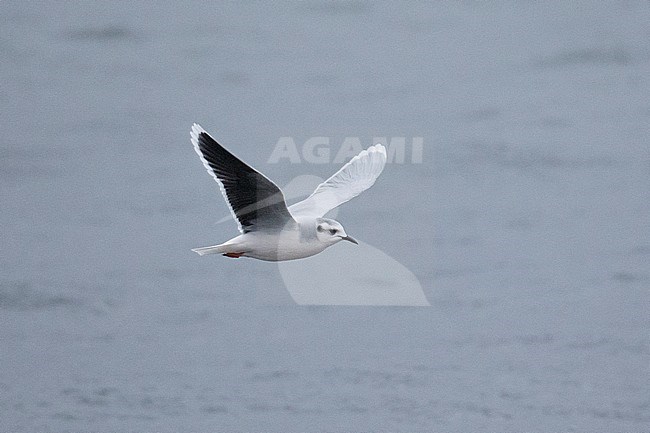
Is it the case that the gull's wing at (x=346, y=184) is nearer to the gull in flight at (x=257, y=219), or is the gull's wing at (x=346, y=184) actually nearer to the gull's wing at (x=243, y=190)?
the gull in flight at (x=257, y=219)

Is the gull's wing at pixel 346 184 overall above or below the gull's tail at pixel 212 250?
above

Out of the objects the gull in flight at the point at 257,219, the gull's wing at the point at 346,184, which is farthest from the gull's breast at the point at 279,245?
the gull's wing at the point at 346,184

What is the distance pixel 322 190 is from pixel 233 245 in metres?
0.99

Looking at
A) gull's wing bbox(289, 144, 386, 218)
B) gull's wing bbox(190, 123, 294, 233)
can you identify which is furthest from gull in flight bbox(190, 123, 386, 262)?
gull's wing bbox(289, 144, 386, 218)

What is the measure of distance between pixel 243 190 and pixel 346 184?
1.07 m

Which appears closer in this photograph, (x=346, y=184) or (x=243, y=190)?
(x=243, y=190)

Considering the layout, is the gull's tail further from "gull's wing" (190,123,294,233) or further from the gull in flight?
"gull's wing" (190,123,294,233)

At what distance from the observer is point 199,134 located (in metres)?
4.06

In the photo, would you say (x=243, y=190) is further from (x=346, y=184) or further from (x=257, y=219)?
(x=346, y=184)

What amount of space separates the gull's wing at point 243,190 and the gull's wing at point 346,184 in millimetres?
552

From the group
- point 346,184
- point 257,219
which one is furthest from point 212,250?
point 346,184

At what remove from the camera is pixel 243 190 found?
4.08 metres

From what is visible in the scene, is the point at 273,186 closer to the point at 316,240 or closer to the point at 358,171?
the point at 316,240

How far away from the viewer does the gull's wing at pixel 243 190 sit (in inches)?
158
